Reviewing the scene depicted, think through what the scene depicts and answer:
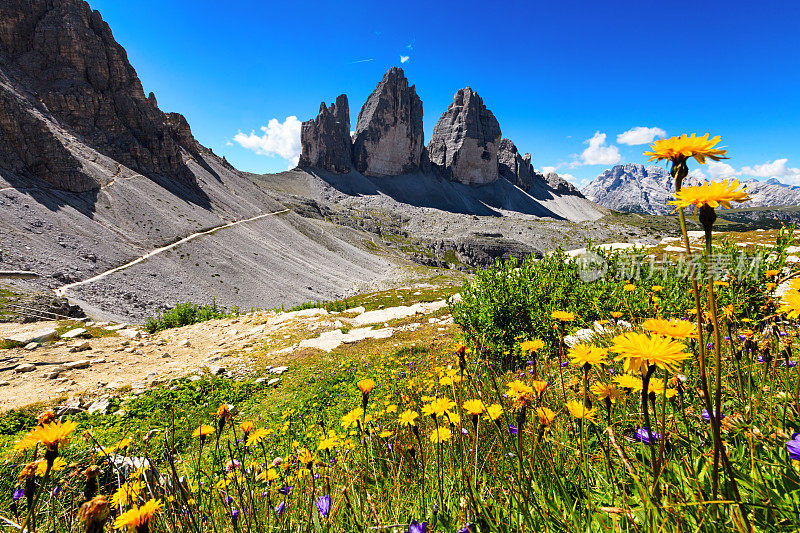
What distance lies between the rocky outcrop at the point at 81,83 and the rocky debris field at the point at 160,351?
237 ft

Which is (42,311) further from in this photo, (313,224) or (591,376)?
(313,224)

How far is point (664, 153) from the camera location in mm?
1453

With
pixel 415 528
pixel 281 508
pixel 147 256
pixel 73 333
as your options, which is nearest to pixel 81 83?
pixel 147 256

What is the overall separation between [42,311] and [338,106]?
193013mm

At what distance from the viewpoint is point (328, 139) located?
616ft

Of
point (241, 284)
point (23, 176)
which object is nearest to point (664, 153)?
point (241, 284)

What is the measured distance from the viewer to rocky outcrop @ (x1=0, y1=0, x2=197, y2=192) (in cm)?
7831

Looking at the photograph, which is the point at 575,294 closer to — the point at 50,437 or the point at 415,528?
the point at 415,528

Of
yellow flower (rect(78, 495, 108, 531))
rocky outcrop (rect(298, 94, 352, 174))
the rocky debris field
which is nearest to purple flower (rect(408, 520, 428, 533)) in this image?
yellow flower (rect(78, 495, 108, 531))

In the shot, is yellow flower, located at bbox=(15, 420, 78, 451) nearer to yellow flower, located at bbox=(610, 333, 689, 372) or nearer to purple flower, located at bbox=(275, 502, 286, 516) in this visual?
purple flower, located at bbox=(275, 502, 286, 516)

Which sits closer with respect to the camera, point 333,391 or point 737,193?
point 737,193

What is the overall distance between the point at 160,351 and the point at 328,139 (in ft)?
623

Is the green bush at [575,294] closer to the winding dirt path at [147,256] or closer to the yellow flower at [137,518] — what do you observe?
the yellow flower at [137,518]

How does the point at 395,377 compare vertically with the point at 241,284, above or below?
above
